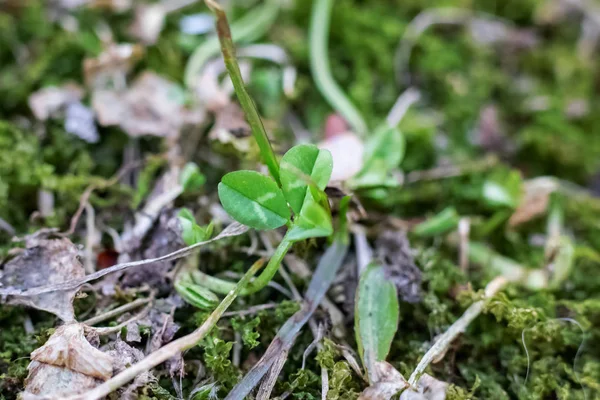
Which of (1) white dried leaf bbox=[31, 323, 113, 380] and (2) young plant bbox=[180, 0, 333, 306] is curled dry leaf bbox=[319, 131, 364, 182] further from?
(1) white dried leaf bbox=[31, 323, 113, 380]

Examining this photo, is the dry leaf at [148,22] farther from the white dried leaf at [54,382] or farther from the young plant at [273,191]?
the white dried leaf at [54,382]

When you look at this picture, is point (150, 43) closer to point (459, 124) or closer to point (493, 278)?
point (459, 124)

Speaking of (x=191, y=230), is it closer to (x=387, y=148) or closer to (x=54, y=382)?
(x=54, y=382)

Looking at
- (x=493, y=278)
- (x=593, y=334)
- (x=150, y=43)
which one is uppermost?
(x=150, y=43)

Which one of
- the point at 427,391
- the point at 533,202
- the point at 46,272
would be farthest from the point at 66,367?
the point at 533,202

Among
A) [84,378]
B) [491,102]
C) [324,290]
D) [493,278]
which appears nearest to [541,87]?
[491,102]

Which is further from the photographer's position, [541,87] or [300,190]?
[541,87]
